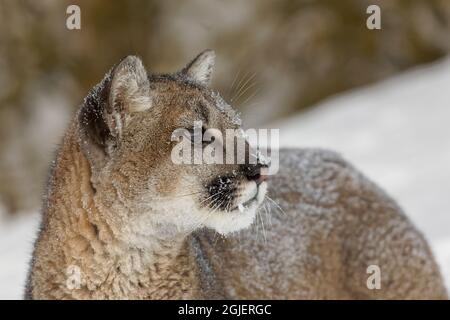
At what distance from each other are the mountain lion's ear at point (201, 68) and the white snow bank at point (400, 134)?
4.61m

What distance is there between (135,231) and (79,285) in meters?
0.45

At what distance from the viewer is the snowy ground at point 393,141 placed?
429 inches

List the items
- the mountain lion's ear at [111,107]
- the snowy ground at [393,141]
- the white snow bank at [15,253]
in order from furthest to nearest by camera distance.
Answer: the snowy ground at [393,141], the white snow bank at [15,253], the mountain lion's ear at [111,107]

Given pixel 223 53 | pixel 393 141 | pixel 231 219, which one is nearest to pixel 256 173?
pixel 231 219

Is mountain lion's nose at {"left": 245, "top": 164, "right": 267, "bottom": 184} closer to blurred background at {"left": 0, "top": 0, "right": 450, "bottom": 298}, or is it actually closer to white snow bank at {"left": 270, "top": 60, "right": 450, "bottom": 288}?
Result: white snow bank at {"left": 270, "top": 60, "right": 450, "bottom": 288}

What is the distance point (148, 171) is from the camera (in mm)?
5508

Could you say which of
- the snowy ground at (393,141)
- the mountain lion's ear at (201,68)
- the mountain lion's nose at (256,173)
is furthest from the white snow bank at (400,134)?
the mountain lion's nose at (256,173)

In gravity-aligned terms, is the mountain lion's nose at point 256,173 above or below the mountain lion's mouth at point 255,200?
above

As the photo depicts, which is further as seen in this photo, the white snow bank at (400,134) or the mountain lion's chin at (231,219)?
the white snow bank at (400,134)

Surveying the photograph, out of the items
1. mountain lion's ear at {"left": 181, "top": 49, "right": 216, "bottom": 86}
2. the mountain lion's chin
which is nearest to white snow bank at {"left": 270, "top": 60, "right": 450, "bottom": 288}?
mountain lion's ear at {"left": 181, "top": 49, "right": 216, "bottom": 86}

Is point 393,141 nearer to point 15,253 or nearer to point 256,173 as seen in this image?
point 15,253

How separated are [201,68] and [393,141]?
7899mm

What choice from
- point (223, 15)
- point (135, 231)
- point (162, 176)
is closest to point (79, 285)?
point (135, 231)

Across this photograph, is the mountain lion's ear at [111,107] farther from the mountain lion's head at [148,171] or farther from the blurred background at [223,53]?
the blurred background at [223,53]
